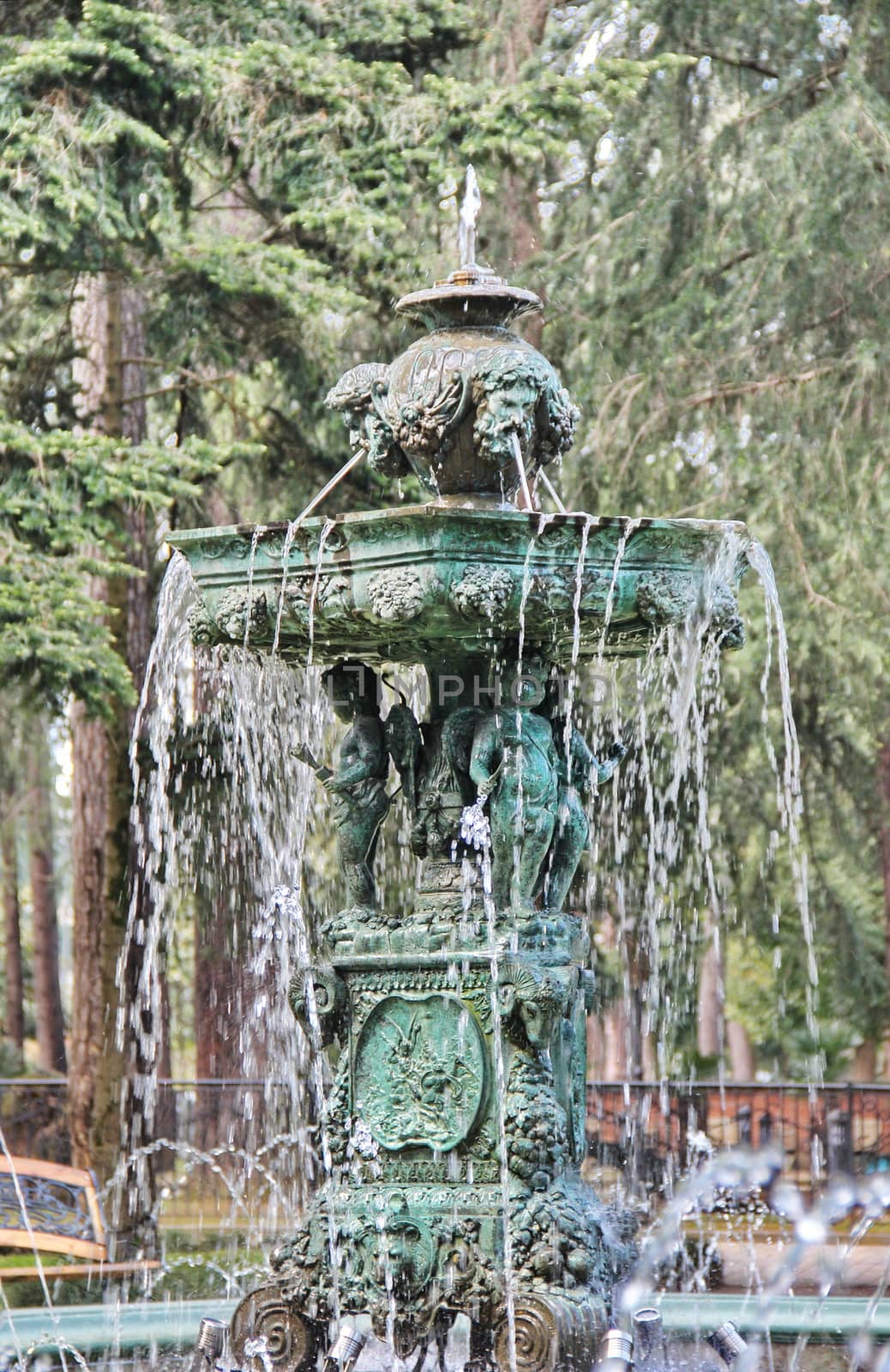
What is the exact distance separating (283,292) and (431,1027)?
7.04 meters

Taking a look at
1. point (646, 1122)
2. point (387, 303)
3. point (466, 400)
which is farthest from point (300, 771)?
point (646, 1122)

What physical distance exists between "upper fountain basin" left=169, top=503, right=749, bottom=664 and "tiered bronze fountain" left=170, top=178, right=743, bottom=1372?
0.01 m

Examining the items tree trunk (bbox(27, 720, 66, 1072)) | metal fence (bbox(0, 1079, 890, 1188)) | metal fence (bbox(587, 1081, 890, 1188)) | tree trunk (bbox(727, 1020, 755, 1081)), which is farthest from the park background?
tree trunk (bbox(727, 1020, 755, 1081))

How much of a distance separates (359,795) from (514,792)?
67 centimetres

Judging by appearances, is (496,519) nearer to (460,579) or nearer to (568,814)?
(460,579)

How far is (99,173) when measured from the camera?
1262 centimetres

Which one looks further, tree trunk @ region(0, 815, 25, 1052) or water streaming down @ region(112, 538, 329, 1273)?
tree trunk @ region(0, 815, 25, 1052)

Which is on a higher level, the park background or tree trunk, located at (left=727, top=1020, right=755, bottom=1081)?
the park background

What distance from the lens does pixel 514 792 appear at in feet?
23.4

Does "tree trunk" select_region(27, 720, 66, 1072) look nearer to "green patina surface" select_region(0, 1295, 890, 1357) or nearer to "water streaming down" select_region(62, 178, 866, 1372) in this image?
"green patina surface" select_region(0, 1295, 890, 1357)

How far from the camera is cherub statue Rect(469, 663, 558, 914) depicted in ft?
23.4

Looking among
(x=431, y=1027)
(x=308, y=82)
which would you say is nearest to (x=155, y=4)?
(x=308, y=82)

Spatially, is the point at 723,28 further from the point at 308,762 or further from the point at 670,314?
the point at 308,762

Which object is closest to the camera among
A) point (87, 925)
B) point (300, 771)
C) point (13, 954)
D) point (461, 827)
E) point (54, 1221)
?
point (461, 827)
